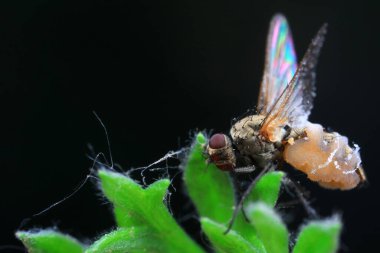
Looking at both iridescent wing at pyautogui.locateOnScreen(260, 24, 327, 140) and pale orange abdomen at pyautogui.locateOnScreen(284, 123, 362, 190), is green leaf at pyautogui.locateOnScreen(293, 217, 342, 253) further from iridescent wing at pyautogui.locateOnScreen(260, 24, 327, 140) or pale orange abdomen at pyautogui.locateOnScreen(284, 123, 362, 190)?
iridescent wing at pyautogui.locateOnScreen(260, 24, 327, 140)

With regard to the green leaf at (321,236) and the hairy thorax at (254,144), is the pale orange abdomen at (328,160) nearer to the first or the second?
the hairy thorax at (254,144)

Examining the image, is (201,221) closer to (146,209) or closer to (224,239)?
(224,239)

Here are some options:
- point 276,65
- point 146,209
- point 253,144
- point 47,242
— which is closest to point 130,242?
point 146,209

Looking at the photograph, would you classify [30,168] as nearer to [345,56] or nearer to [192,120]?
[192,120]

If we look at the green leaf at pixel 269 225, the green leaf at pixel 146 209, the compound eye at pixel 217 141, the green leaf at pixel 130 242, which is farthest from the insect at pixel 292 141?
the green leaf at pixel 269 225

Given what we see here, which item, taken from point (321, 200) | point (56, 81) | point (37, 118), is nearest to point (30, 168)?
point (37, 118)

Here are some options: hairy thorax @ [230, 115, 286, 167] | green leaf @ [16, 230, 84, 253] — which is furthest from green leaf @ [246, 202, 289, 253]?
hairy thorax @ [230, 115, 286, 167]
